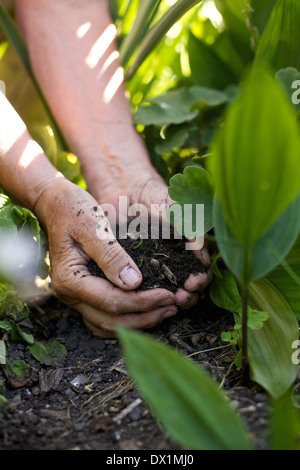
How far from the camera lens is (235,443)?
1.90 feet

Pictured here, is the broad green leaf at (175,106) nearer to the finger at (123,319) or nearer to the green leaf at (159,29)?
the green leaf at (159,29)

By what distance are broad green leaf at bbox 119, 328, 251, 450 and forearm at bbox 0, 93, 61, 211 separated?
0.69 metres

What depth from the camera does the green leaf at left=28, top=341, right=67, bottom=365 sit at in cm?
102

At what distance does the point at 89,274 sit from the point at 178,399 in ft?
1.75

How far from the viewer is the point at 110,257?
1021 millimetres

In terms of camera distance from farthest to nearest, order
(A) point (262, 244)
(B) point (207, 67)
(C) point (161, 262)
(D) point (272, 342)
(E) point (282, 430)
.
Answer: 1. (B) point (207, 67)
2. (C) point (161, 262)
3. (D) point (272, 342)
4. (A) point (262, 244)
5. (E) point (282, 430)

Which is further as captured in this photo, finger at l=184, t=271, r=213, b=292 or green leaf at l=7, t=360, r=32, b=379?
finger at l=184, t=271, r=213, b=292

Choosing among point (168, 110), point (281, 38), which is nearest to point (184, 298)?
point (168, 110)

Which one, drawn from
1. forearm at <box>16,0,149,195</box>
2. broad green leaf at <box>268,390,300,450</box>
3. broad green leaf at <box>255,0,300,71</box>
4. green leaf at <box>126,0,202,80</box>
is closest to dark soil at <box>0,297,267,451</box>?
broad green leaf at <box>268,390,300,450</box>

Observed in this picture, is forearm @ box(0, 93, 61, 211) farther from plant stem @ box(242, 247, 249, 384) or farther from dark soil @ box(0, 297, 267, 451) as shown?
plant stem @ box(242, 247, 249, 384)

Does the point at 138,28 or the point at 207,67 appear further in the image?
the point at 207,67

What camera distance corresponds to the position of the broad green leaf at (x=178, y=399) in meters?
0.57

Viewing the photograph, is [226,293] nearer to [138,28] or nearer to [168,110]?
[168,110]

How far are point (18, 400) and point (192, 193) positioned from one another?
0.52 meters
